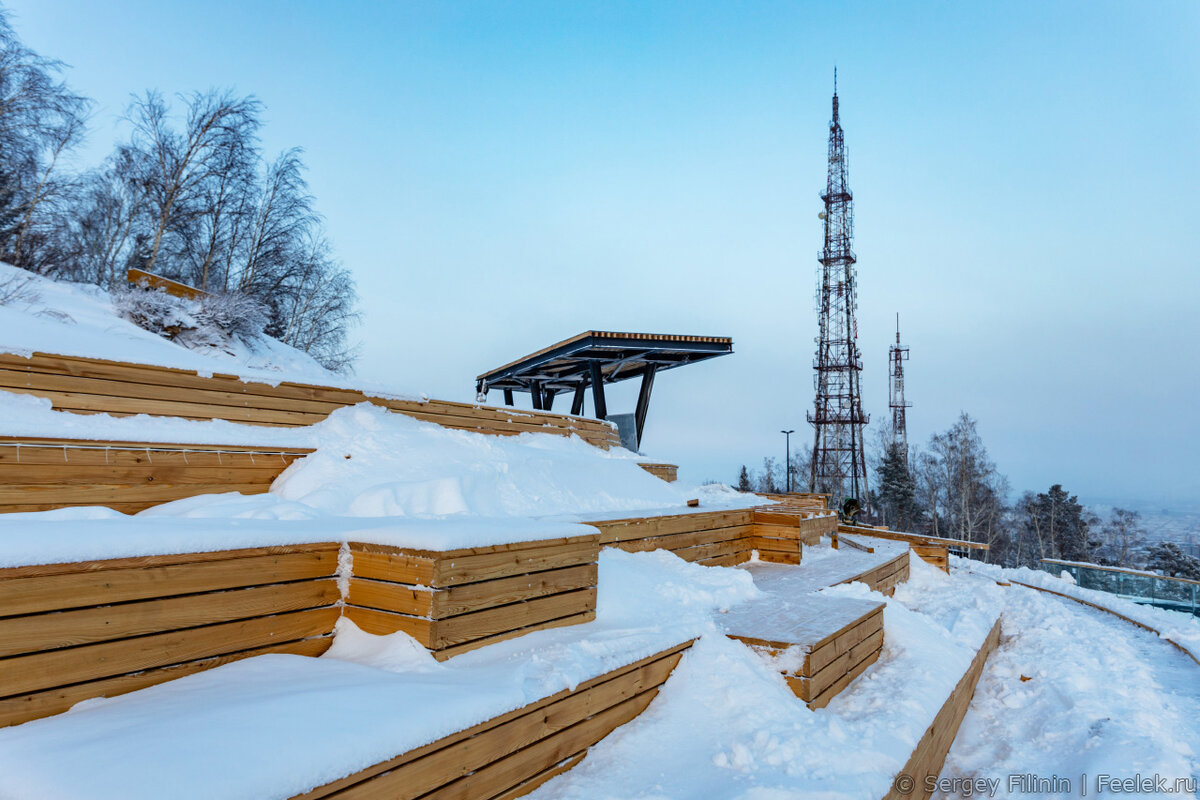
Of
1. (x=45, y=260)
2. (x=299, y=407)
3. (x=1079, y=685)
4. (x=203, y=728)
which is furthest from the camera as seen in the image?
(x=45, y=260)

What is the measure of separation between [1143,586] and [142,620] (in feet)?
52.6

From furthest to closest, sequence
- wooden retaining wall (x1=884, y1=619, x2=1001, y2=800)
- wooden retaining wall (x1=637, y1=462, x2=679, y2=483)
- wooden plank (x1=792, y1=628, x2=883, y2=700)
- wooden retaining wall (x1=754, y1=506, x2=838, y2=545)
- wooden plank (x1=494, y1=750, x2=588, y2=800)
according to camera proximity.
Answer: wooden retaining wall (x1=637, y1=462, x2=679, y2=483) → wooden retaining wall (x1=754, y1=506, x2=838, y2=545) → wooden plank (x1=792, y1=628, x2=883, y2=700) → wooden retaining wall (x1=884, y1=619, x2=1001, y2=800) → wooden plank (x1=494, y1=750, x2=588, y2=800)

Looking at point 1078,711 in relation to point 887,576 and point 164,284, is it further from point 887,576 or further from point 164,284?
point 164,284

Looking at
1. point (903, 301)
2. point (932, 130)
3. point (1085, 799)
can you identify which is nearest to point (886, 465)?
point (903, 301)

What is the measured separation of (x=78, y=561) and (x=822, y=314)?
32291mm

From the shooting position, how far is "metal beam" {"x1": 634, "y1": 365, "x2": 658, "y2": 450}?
640 inches

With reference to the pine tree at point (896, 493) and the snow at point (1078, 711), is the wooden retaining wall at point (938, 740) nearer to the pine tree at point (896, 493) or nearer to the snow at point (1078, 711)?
the snow at point (1078, 711)

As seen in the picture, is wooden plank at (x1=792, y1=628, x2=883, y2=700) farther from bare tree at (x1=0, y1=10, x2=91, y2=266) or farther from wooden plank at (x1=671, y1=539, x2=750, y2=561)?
bare tree at (x1=0, y1=10, x2=91, y2=266)

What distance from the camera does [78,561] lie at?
1.99 metres

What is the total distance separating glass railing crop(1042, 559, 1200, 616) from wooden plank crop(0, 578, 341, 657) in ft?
48.2

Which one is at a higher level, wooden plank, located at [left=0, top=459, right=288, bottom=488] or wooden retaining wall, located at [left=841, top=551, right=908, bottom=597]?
wooden plank, located at [left=0, top=459, right=288, bottom=488]

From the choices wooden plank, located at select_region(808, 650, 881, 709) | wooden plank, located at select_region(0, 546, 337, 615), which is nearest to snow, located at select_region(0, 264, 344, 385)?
wooden plank, located at select_region(0, 546, 337, 615)

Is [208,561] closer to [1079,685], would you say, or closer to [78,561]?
[78,561]

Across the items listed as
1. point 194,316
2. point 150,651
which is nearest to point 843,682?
point 150,651
